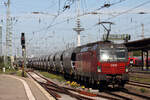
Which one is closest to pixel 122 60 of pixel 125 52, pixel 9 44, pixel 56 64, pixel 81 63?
pixel 125 52

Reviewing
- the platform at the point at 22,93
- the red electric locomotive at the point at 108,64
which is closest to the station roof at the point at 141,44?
the red electric locomotive at the point at 108,64

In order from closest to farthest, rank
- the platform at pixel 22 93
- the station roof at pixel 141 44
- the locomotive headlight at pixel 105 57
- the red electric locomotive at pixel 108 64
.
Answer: the platform at pixel 22 93, the red electric locomotive at pixel 108 64, the locomotive headlight at pixel 105 57, the station roof at pixel 141 44

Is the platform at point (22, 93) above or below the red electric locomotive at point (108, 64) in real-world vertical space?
below

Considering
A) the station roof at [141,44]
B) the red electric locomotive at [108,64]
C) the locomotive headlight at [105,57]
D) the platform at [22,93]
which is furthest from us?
the station roof at [141,44]

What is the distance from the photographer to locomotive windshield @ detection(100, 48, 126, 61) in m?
16.5

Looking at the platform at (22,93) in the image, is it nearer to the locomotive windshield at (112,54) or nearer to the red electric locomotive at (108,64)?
the red electric locomotive at (108,64)

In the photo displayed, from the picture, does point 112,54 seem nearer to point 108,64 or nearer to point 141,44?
point 108,64

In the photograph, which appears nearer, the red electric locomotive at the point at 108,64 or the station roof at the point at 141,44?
the red electric locomotive at the point at 108,64

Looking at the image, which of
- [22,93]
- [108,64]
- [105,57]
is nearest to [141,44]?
[105,57]

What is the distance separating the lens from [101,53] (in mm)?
16531

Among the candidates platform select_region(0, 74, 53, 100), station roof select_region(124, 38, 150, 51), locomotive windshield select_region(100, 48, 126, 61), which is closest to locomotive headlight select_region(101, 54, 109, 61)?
locomotive windshield select_region(100, 48, 126, 61)

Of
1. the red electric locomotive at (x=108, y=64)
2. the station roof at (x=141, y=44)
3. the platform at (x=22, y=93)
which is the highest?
the station roof at (x=141, y=44)

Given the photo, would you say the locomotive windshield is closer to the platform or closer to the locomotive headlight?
the locomotive headlight

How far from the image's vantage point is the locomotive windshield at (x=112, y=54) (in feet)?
54.2
